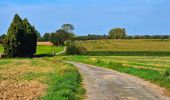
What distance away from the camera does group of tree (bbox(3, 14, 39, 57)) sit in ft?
340

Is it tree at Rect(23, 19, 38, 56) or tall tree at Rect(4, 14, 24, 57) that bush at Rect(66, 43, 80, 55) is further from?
tall tree at Rect(4, 14, 24, 57)

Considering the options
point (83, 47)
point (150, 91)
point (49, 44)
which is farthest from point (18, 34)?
point (150, 91)

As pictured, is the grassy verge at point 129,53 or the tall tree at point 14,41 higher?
the tall tree at point 14,41

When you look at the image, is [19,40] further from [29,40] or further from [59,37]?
[59,37]

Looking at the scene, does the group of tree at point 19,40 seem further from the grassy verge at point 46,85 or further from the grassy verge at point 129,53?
the grassy verge at point 46,85

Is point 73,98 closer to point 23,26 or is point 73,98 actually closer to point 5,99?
point 5,99

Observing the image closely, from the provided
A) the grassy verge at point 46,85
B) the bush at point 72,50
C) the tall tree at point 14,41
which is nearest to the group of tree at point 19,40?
the tall tree at point 14,41

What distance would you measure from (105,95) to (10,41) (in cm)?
8307

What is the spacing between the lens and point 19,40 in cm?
10444

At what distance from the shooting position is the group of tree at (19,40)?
104m

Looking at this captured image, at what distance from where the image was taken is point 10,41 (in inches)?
4063

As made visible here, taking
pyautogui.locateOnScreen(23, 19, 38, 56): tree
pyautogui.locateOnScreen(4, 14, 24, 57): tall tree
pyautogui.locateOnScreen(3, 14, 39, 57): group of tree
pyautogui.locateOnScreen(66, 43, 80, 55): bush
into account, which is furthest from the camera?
pyautogui.locateOnScreen(66, 43, 80, 55): bush

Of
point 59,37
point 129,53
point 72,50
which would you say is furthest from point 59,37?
point 129,53

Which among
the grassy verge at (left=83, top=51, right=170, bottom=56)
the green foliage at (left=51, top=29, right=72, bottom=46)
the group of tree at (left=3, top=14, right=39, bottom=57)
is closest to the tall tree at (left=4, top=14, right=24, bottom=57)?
the group of tree at (left=3, top=14, right=39, bottom=57)
